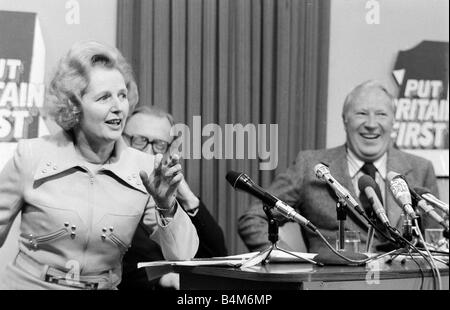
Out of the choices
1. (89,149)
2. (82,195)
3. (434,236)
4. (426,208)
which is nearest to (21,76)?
(89,149)

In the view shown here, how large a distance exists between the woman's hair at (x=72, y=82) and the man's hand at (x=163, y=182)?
1.38 feet

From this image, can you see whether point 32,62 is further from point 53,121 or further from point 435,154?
point 435,154

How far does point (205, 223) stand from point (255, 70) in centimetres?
64

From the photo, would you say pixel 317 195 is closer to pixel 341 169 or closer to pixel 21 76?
pixel 341 169

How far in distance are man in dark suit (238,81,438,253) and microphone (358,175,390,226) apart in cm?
18

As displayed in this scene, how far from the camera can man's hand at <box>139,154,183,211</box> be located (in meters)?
2.57

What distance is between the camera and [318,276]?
225cm

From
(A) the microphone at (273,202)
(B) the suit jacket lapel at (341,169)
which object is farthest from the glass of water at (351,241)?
(A) the microphone at (273,202)

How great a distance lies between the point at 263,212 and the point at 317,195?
22 centimetres

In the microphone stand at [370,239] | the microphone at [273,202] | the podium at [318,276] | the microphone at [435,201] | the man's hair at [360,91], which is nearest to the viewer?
the podium at [318,276]

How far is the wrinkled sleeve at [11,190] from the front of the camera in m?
2.80

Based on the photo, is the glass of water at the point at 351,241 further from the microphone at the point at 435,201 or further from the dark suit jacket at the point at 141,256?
the dark suit jacket at the point at 141,256

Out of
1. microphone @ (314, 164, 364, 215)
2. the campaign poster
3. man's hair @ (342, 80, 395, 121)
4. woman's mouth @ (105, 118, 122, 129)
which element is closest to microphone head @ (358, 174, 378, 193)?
microphone @ (314, 164, 364, 215)

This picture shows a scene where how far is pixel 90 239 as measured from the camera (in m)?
2.81
